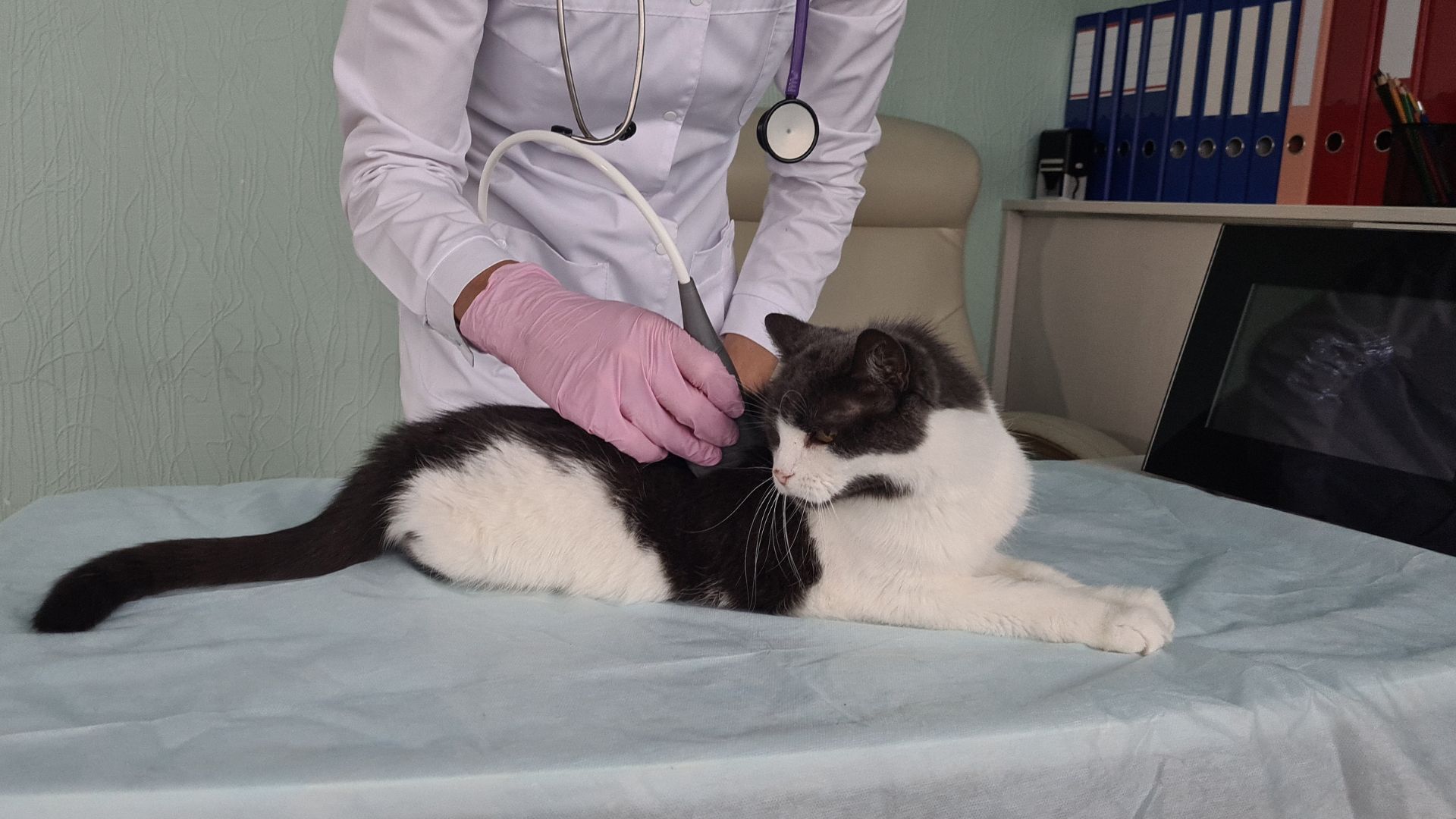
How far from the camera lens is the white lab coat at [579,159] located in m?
1.03

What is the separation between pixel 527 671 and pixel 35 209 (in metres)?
1.67

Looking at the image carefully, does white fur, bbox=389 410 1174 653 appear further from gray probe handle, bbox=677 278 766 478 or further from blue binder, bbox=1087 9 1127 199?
blue binder, bbox=1087 9 1127 199

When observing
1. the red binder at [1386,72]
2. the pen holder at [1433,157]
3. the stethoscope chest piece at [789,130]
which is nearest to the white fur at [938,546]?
the stethoscope chest piece at [789,130]

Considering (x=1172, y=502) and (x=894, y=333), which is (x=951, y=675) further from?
(x=1172, y=502)

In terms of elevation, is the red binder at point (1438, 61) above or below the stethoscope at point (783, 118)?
above

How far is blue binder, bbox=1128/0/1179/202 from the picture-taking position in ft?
7.20

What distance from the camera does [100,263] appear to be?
1861 millimetres

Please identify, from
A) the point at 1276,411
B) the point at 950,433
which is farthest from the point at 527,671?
the point at 1276,411

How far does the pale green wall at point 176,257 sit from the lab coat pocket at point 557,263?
935mm

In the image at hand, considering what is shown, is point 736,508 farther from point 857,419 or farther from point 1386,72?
point 1386,72

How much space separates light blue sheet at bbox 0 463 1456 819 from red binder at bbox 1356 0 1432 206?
1182 mm

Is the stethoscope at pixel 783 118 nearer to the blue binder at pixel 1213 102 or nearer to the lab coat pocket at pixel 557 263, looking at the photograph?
the lab coat pocket at pixel 557 263

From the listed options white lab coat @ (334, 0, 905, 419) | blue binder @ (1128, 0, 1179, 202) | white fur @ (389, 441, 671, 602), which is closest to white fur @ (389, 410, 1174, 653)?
white fur @ (389, 441, 671, 602)

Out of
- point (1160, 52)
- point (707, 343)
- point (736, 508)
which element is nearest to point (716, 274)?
point (707, 343)
